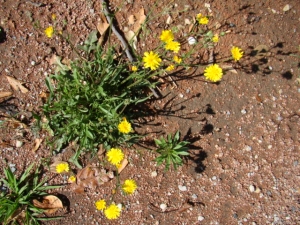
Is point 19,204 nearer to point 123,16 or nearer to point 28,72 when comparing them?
point 28,72

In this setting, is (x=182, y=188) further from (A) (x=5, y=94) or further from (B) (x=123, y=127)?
(A) (x=5, y=94)

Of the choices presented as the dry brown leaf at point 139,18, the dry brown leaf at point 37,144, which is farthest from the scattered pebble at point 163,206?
the dry brown leaf at point 139,18

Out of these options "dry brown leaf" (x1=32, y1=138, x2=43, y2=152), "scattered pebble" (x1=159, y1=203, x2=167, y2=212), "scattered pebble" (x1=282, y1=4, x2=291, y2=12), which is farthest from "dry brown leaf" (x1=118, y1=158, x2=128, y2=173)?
"scattered pebble" (x1=282, y1=4, x2=291, y2=12)

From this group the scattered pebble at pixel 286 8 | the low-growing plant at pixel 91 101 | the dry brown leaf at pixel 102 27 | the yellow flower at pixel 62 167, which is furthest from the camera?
the scattered pebble at pixel 286 8

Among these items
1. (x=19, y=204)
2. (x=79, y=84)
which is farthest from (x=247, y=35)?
(x=19, y=204)

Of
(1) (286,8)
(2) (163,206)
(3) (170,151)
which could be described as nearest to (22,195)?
(2) (163,206)

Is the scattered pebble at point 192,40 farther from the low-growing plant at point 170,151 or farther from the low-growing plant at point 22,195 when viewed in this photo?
the low-growing plant at point 22,195
